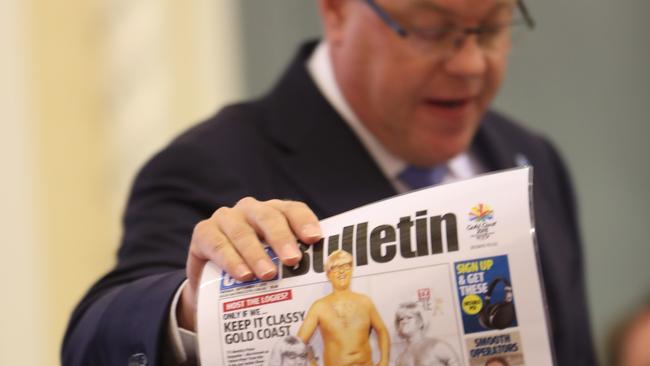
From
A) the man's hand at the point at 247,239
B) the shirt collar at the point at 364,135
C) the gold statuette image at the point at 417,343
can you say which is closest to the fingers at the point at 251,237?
the man's hand at the point at 247,239

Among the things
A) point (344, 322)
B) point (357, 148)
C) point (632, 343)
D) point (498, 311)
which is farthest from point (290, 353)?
point (632, 343)

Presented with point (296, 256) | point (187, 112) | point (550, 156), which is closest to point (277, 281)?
point (296, 256)

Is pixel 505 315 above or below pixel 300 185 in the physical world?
below

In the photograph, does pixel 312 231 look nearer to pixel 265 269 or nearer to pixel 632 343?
pixel 265 269

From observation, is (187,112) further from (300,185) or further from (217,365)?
(217,365)

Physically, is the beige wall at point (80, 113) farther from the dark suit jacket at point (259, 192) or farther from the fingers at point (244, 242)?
the fingers at point (244, 242)

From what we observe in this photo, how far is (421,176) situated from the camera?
54.9 inches

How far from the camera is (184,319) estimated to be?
34.3 inches

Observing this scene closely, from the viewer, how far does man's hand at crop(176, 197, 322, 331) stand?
80cm

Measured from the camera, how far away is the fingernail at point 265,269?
2.60 feet

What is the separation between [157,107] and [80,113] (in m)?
0.21

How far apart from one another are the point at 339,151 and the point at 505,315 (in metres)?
0.64

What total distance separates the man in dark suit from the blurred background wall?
78 cm

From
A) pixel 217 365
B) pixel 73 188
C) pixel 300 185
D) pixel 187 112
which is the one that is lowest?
→ pixel 217 365
